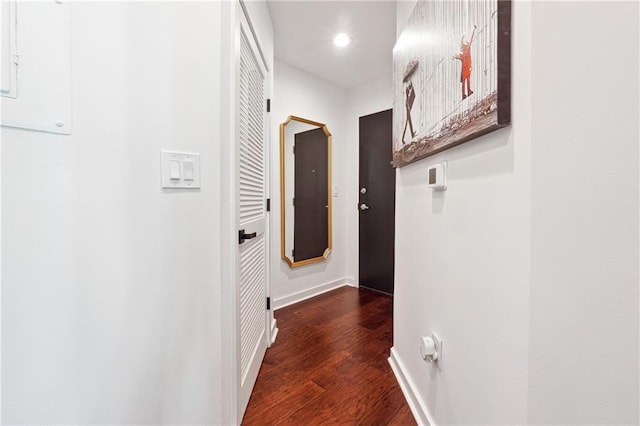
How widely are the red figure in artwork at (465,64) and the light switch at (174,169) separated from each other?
95 centimetres

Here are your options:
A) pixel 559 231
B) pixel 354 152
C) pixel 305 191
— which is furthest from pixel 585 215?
pixel 354 152

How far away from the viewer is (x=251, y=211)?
58.2 inches

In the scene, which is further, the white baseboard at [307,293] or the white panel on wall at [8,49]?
the white baseboard at [307,293]

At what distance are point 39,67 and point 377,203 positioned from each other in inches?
106

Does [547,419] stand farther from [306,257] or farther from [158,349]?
[306,257]

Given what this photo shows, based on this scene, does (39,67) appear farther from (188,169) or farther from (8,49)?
(188,169)

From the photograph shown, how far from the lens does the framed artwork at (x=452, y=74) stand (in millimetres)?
693

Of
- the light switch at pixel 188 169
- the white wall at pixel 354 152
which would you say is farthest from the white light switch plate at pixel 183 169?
the white wall at pixel 354 152

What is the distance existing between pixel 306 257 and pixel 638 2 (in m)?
2.66

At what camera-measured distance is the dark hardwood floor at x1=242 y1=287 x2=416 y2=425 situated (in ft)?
4.33

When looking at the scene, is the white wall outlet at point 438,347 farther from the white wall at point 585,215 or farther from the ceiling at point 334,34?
A: the ceiling at point 334,34

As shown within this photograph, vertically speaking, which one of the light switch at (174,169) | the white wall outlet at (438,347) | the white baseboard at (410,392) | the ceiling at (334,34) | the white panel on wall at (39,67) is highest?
the ceiling at (334,34)

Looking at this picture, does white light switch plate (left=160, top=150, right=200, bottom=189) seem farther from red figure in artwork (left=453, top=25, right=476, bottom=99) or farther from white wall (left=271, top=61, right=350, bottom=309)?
white wall (left=271, top=61, right=350, bottom=309)

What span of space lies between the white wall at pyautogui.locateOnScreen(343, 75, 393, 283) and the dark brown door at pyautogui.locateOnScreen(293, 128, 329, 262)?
1.17 feet
